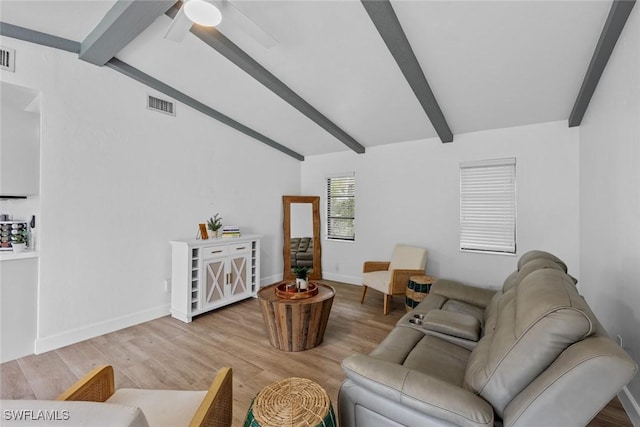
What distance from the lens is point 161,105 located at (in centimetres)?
353

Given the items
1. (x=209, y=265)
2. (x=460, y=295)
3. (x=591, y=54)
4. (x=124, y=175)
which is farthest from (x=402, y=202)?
(x=124, y=175)

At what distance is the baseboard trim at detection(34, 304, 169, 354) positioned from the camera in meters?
2.67

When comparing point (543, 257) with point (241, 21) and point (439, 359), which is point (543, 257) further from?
point (241, 21)

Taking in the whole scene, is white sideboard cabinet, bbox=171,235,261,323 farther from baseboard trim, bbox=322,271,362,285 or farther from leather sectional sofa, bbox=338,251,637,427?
leather sectional sofa, bbox=338,251,637,427

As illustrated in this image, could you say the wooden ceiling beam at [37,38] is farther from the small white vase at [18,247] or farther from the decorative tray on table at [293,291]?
the decorative tray on table at [293,291]

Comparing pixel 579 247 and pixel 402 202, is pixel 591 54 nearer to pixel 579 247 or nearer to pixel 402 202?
pixel 579 247

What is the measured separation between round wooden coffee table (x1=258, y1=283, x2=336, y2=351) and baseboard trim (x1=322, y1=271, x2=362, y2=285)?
227 centimetres

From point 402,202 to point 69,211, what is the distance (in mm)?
4131

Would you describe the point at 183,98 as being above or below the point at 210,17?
above

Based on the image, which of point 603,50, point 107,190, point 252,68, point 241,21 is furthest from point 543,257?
point 107,190

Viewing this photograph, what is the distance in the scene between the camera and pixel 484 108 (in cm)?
326

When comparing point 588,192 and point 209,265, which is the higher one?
point 588,192

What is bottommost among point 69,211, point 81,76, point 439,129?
point 69,211

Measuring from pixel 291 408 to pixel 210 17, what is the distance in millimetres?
2380
